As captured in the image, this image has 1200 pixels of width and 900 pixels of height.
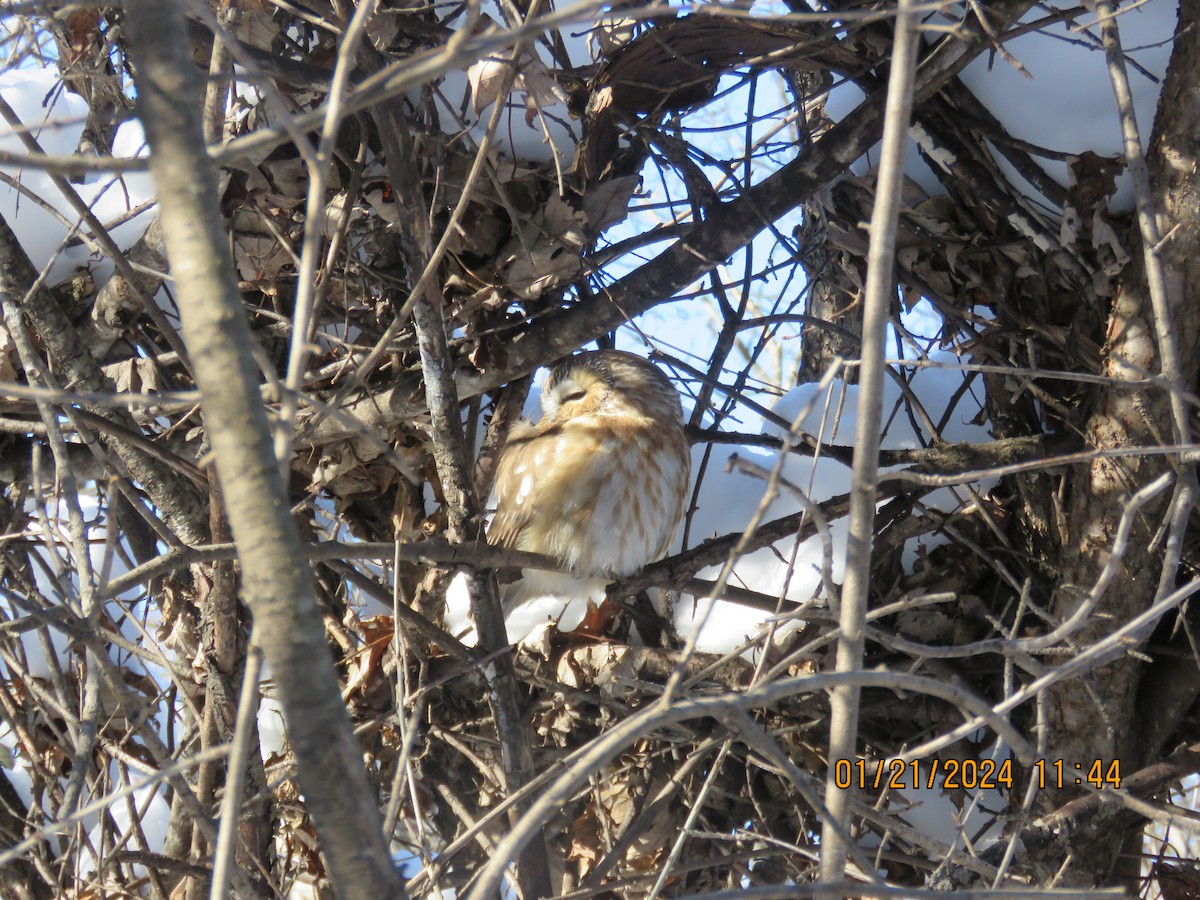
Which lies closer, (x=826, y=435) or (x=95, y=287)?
(x=95, y=287)

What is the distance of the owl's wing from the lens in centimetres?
Result: 328

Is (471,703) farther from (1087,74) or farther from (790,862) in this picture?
(1087,74)

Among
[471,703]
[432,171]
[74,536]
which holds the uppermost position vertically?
[432,171]

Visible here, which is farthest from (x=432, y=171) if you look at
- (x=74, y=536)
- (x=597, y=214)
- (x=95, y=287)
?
(x=74, y=536)

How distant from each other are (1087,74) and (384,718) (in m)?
2.62

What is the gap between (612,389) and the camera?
3.41m

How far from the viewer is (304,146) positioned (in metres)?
1.07

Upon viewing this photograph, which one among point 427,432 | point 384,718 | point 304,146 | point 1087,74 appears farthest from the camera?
point 427,432
